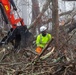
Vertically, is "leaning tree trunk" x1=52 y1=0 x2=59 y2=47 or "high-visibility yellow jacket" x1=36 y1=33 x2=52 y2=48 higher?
"leaning tree trunk" x1=52 y1=0 x2=59 y2=47

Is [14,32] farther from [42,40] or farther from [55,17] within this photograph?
[55,17]

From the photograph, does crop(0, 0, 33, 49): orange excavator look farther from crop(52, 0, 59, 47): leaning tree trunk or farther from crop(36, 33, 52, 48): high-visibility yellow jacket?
crop(52, 0, 59, 47): leaning tree trunk

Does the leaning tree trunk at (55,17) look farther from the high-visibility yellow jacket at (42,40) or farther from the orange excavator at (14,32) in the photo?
the orange excavator at (14,32)

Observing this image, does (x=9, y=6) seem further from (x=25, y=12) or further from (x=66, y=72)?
(x=25, y=12)

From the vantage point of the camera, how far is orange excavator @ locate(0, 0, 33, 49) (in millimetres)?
9430

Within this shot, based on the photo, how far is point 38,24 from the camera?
12.5m

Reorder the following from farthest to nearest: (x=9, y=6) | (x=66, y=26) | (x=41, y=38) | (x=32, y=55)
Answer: (x=66, y=26), (x=9, y=6), (x=41, y=38), (x=32, y=55)

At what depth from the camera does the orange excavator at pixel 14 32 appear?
30.9ft

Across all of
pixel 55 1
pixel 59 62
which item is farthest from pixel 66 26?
pixel 59 62

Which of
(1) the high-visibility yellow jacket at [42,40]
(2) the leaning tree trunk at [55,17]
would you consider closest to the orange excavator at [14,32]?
(1) the high-visibility yellow jacket at [42,40]

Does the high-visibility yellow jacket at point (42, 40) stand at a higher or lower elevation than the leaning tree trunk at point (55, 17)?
lower

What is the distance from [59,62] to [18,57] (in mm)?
1808

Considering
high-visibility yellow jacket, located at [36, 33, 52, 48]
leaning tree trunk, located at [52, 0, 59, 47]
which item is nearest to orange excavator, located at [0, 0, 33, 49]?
high-visibility yellow jacket, located at [36, 33, 52, 48]

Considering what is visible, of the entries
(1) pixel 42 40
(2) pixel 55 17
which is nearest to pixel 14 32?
(1) pixel 42 40
